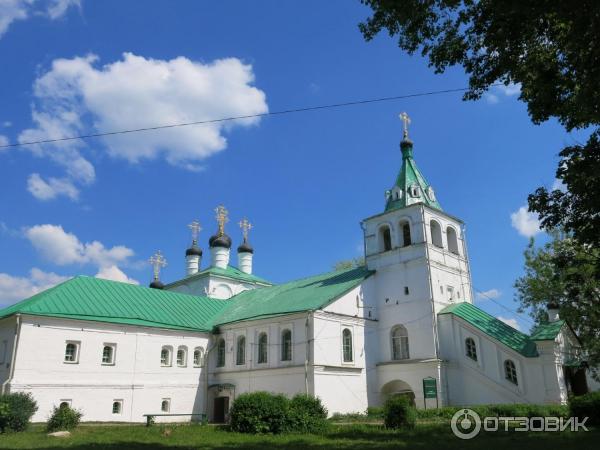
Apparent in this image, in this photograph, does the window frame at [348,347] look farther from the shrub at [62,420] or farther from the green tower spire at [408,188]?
the shrub at [62,420]

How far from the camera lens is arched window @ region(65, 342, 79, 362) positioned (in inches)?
1035

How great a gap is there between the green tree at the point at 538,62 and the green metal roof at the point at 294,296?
17.1 m

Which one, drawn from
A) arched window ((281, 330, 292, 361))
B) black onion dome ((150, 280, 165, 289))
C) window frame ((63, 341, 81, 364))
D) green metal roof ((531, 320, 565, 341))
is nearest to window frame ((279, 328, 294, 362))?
arched window ((281, 330, 292, 361))

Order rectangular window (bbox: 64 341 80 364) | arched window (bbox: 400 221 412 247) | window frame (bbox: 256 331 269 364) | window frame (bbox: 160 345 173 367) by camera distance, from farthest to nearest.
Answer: arched window (bbox: 400 221 412 247), window frame (bbox: 160 345 173 367), window frame (bbox: 256 331 269 364), rectangular window (bbox: 64 341 80 364)

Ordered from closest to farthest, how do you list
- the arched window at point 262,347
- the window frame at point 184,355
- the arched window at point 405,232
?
the arched window at point 262,347 < the window frame at point 184,355 < the arched window at point 405,232

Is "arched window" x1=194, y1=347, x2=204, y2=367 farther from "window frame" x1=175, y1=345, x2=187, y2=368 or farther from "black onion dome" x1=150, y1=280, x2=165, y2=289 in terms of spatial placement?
"black onion dome" x1=150, y1=280, x2=165, y2=289

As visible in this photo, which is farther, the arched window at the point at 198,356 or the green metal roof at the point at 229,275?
the green metal roof at the point at 229,275

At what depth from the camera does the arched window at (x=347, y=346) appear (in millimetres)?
27703

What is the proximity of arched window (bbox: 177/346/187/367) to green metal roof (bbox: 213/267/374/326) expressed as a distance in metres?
2.74

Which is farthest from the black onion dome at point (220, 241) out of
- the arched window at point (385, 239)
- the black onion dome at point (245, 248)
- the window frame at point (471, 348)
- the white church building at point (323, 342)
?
the window frame at point (471, 348)

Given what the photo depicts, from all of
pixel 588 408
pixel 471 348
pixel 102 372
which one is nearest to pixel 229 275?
pixel 102 372

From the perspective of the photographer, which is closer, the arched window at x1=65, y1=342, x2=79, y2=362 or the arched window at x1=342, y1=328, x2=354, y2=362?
the arched window at x1=65, y1=342, x2=79, y2=362

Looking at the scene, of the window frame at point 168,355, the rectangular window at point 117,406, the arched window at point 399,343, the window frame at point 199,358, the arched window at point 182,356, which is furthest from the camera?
the window frame at point 199,358

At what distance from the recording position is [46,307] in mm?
26344
